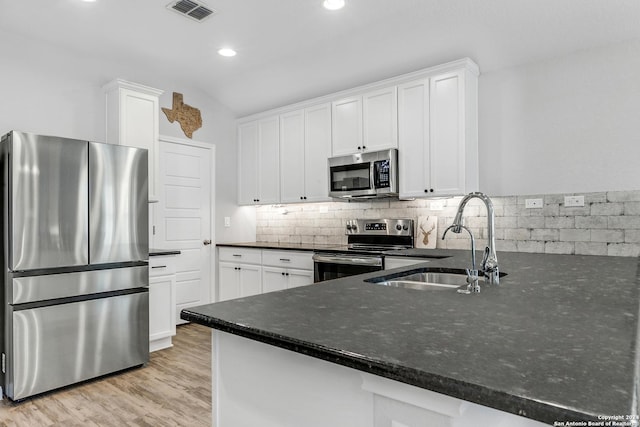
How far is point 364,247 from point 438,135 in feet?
4.23

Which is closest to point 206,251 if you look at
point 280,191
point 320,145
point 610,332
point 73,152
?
point 280,191

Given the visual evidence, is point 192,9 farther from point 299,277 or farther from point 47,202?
point 299,277

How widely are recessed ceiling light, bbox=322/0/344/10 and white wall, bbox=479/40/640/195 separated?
152 centimetres

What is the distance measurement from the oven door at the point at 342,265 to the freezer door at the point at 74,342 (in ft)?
5.05

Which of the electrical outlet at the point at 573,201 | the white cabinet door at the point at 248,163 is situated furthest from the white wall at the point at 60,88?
the electrical outlet at the point at 573,201

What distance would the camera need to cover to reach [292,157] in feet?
15.6

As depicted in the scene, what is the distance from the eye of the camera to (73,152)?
2.93 meters

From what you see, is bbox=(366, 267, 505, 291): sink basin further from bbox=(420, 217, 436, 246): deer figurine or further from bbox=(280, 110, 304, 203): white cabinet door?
bbox=(280, 110, 304, 203): white cabinet door

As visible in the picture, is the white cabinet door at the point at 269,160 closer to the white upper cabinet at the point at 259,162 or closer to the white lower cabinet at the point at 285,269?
the white upper cabinet at the point at 259,162

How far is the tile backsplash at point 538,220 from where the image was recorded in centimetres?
301

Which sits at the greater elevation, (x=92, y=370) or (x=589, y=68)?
(x=589, y=68)

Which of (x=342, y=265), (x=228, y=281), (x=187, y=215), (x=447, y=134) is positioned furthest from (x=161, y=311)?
(x=447, y=134)

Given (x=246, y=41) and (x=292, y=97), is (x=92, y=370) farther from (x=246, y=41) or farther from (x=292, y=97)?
(x=292, y=97)

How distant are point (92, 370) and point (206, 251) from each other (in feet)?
7.01
